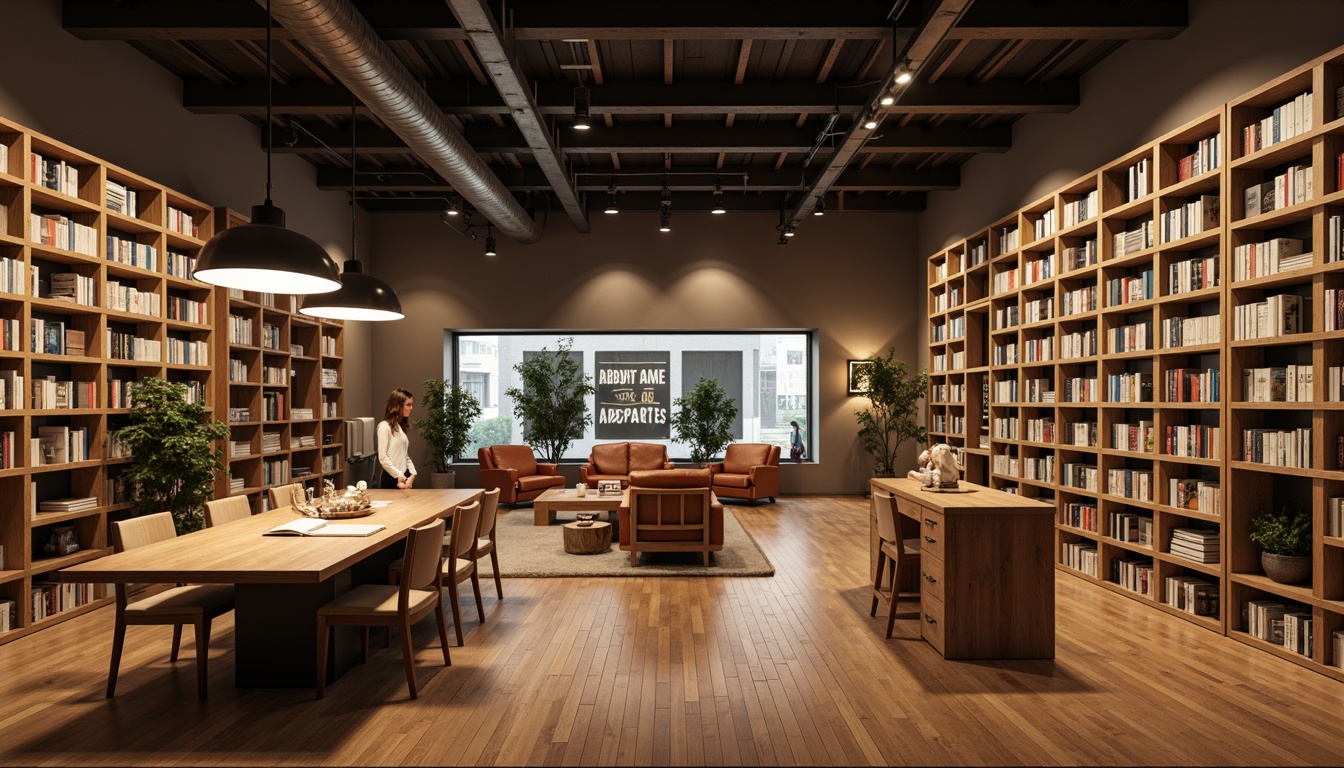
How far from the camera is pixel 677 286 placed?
1204 cm

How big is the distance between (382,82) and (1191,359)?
242 inches

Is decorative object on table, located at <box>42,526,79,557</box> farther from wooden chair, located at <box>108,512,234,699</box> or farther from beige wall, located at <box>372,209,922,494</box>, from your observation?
beige wall, located at <box>372,209,922,494</box>

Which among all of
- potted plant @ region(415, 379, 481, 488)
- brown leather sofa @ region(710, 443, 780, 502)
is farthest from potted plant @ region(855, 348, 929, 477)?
potted plant @ region(415, 379, 481, 488)

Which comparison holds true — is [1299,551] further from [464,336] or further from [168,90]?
[464,336]

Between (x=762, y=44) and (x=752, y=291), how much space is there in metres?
5.77

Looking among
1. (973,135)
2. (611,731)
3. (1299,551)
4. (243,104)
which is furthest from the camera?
(973,135)

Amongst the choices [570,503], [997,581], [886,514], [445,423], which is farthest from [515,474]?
[997,581]

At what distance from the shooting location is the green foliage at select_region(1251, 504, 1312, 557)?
4.45 metres

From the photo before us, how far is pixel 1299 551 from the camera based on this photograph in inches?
177

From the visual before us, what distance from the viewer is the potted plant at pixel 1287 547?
4453 mm

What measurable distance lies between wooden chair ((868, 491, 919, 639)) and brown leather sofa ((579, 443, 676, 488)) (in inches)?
236

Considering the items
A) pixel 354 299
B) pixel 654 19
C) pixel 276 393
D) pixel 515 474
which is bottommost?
pixel 515 474

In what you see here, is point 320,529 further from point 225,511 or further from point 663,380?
point 663,380

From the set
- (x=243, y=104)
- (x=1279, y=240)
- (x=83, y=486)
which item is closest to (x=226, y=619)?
(x=83, y=486)
